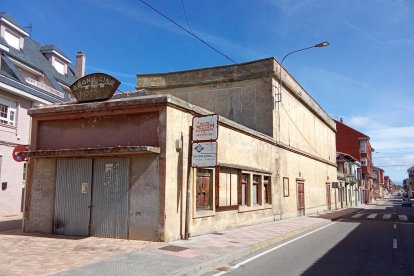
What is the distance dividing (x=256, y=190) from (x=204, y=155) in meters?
7.78

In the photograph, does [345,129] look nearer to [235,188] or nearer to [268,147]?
[268,147]

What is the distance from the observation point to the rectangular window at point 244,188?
1722 centimetres

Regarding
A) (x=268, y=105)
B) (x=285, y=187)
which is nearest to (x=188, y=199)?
(x=268, y=105)

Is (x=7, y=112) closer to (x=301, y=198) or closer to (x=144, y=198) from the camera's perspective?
(x=144, y=198)

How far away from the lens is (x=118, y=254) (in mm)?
9664

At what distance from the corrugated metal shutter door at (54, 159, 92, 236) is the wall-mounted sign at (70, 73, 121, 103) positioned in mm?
2371

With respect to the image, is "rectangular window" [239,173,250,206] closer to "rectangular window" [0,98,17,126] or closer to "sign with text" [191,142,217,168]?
"sign with text" [191,142,217,168]

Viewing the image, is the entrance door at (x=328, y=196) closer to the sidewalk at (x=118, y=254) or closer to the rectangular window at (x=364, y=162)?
the sidewalk at (x=118, y=254)

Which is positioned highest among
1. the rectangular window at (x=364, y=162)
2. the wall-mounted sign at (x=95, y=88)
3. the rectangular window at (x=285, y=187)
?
the rectangular window at (x=364, y=162)

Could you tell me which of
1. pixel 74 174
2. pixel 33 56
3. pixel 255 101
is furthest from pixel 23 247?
pixel 33 56

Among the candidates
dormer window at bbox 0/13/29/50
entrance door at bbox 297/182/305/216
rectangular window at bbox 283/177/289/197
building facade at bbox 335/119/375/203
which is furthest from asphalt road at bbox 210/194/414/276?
building facade at bbox 335/119/375/203

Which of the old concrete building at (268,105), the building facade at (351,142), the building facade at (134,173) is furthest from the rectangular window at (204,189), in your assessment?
the building facade at (351,142)

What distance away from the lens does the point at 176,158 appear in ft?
41.1

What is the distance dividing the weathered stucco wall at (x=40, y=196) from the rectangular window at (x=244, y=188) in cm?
797
